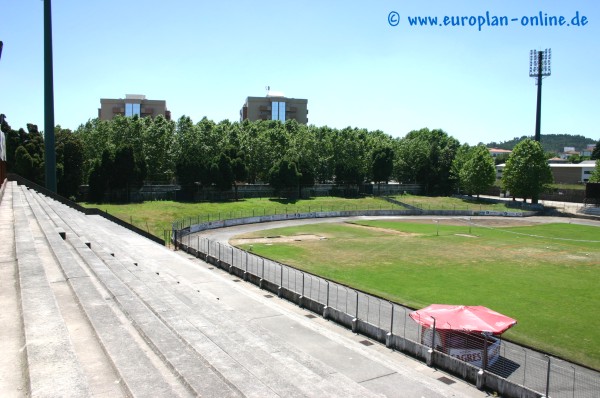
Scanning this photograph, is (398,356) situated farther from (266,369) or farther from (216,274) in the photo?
(216,274)

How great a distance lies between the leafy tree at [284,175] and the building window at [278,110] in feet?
251

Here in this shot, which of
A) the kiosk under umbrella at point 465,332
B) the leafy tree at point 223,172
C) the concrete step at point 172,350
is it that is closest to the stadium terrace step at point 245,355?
the concrete step at point 172,350

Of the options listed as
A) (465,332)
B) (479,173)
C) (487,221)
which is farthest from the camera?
(479,173)

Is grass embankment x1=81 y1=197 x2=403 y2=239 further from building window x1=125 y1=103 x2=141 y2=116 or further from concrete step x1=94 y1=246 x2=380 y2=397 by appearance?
building window x1=125 y1=103 x2=141 y2=116

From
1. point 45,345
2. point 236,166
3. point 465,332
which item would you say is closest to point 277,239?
point 465,332

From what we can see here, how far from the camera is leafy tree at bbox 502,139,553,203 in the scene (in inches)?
3826

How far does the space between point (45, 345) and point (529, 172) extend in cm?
10445

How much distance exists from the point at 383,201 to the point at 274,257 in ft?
206

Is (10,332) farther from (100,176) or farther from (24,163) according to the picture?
(100,176)

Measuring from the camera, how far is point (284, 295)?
30.2 metres

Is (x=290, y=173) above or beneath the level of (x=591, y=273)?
above

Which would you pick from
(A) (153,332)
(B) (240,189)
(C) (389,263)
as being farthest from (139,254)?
(B) (240,189)

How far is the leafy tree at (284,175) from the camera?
95375 mm

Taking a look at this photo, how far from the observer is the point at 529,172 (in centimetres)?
9719
